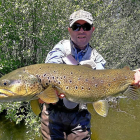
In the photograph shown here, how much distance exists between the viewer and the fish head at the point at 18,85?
217cm

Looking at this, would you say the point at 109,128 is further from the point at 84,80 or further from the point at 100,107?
the point at 84,80

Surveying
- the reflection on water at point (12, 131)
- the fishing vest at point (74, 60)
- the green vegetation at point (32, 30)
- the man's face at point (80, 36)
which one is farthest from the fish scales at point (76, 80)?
the reflection on water at point (12, 131)

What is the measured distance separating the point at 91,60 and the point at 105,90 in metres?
0.56

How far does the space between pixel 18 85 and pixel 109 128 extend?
5.18 metres

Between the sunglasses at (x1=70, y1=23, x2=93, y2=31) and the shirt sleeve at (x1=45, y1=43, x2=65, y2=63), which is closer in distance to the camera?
the shirt sleeve at (x1=45, y1=43, x2=65, y2=63)

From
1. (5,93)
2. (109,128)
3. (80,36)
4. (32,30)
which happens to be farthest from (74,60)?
(109,128)

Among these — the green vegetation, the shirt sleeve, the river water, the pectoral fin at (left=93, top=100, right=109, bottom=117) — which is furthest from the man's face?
the river water

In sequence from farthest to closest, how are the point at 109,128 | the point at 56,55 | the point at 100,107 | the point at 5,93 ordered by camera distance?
the point at 109,128 < the point at 56,55 < the point at 100,107 < the point at 5,93

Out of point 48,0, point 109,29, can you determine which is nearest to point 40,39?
point 48,0

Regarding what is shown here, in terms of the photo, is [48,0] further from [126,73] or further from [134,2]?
[134,2]

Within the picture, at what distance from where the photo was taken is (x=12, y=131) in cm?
640

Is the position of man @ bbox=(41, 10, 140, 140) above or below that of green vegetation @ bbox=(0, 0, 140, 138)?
below

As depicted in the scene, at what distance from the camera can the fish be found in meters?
2.23

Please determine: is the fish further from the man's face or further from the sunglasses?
the sunglasses
